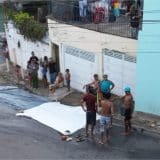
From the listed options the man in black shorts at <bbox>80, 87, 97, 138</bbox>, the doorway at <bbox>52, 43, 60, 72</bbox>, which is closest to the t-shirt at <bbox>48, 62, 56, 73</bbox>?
the doorway at <bbox>52, 43, 60, 72</bbox>

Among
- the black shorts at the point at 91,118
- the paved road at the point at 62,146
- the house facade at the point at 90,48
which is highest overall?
the house facade at the point at 90,48

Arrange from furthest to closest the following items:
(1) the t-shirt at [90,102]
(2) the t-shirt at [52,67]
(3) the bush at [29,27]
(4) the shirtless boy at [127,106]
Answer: (3) the bush at [29,27] < (2) the t-shirt at [52,67] < (4) the shirtless boy at [127,106] < (1) the t-shirt at [90,102]

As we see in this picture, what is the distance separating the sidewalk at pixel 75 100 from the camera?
623 inches

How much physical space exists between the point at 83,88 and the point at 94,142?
4937 mm

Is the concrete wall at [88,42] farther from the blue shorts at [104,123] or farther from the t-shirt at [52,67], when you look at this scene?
the blue shorts at [104,123]

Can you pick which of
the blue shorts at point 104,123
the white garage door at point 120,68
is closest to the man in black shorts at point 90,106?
the blue shorts at point 104,123

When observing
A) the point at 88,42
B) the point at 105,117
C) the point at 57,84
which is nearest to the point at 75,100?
the point at 57,84

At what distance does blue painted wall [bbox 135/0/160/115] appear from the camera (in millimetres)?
15781

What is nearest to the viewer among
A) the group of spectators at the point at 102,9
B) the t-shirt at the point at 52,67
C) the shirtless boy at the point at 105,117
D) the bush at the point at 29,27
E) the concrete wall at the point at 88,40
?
the shirtless boy at the point at 105,117

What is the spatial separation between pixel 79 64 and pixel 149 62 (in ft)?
15.6

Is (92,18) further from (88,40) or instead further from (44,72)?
(44,72)

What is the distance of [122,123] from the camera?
16.2 m

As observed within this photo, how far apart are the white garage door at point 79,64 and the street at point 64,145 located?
403 centimetres

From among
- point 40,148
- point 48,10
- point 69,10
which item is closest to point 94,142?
point 40,148
